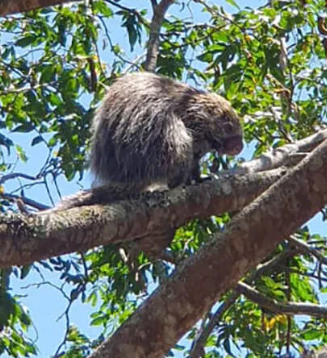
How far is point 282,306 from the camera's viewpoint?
4230 millimetres

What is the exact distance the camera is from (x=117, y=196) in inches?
175

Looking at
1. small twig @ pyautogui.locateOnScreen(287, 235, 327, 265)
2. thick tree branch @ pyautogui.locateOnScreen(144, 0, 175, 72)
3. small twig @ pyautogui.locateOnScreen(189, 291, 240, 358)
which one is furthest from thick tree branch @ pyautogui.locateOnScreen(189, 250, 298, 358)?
thick tree branch @ pyautogui.locateOnScreen(144, 0, 175, 72)

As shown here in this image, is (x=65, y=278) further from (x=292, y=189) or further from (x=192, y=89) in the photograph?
(x=292, y=189)

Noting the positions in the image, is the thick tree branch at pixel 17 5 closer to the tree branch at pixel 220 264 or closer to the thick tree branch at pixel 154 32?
the tree branch at pixel 220 264

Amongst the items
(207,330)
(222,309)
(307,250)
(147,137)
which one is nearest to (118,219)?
(207,330)

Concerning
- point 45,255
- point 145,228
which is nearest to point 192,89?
point 145,228

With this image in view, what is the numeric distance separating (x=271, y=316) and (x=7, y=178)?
1.41 metres

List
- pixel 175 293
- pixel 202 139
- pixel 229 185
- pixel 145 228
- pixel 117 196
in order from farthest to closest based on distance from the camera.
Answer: pixel 202 139
pixel 117 196
pixel 229 185
pixel 145 228
pixel 175 293

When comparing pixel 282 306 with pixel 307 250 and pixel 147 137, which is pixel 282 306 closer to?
pixel 307 250

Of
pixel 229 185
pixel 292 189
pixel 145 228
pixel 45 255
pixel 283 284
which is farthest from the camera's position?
pixel 283 284

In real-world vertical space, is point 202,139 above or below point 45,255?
above

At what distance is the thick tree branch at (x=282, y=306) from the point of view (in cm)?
418

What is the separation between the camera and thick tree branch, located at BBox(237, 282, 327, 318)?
4.18 metres

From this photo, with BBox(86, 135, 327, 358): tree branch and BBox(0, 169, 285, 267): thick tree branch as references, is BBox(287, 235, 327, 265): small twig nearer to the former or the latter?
BBox(0, 169, 285, 267): thick tree branch
